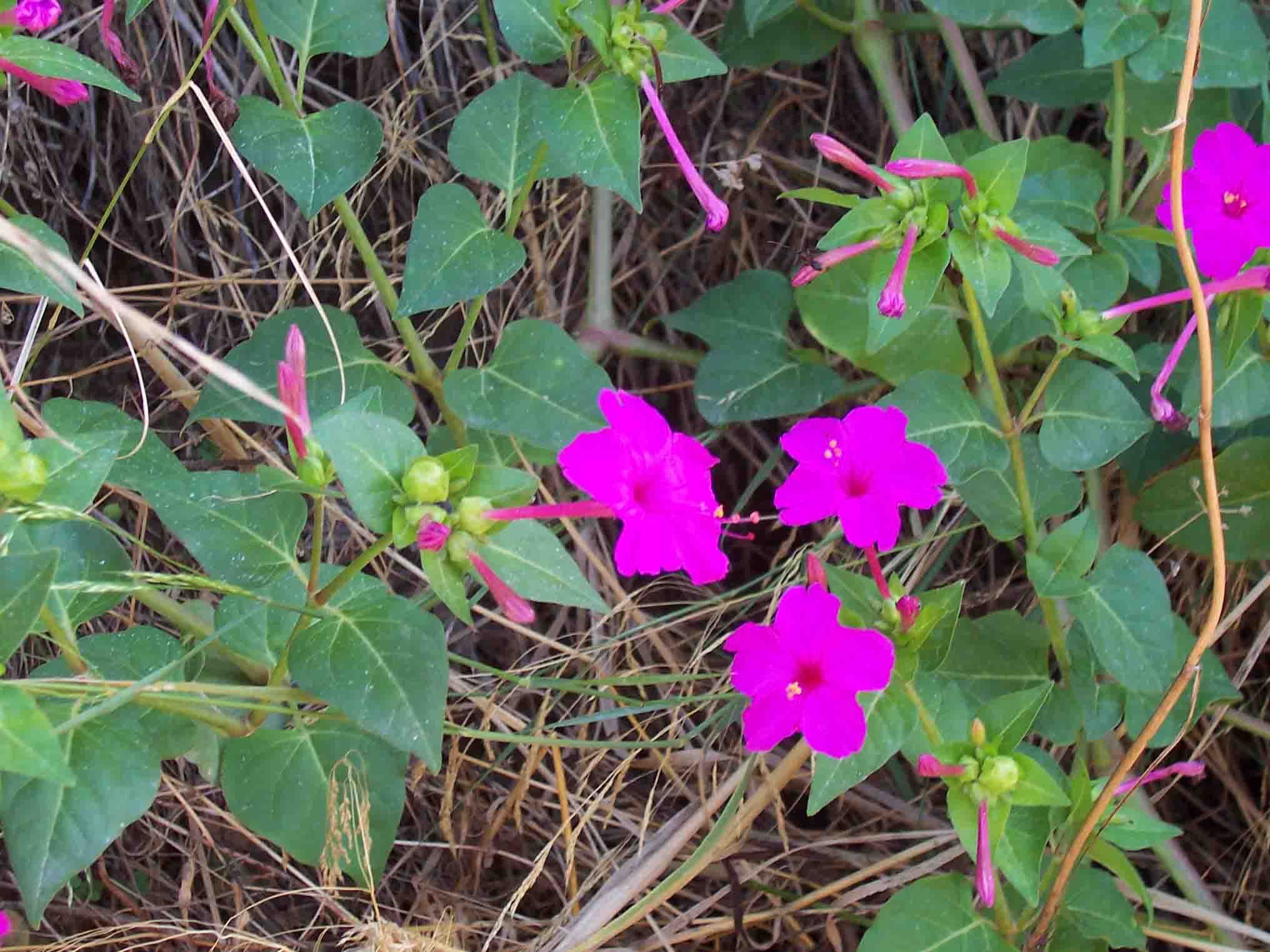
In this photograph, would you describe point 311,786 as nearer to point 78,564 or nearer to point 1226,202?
point 78,564

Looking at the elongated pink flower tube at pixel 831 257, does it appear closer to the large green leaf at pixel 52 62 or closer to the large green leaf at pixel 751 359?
the large green leaf at pixel 751 359

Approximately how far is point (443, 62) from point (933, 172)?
0.79m

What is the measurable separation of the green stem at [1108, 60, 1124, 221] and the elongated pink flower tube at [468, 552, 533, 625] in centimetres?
79

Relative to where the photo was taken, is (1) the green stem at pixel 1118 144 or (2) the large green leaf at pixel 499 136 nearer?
(2) the large green leaf at pixel 499 136

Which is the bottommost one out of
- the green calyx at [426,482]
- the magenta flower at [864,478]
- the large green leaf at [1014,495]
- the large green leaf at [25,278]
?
the large green leaf at [1014,495]

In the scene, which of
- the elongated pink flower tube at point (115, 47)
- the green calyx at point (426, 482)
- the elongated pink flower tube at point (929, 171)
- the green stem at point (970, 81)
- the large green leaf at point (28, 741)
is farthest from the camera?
the green stem at point (970, 81)

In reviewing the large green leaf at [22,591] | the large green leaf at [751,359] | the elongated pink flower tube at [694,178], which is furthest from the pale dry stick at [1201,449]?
the large green leaf at [22,591]

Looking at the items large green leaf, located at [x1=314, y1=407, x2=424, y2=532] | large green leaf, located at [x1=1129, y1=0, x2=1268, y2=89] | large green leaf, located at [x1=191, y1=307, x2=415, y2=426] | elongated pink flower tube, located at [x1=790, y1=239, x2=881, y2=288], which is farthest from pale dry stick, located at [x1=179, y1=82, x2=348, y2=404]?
large green leaf, located at [x1=1129, y1=0, x2=1268, y2=89]

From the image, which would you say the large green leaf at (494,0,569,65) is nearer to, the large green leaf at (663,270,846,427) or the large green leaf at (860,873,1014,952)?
the large green leaf at (663,270,846,427)

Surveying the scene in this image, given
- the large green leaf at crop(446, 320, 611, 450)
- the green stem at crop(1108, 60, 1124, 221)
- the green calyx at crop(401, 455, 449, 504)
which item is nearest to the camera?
the green calyx at crop(401, 455, 449, 504)

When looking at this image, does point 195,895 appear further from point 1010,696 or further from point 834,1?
point 834,1

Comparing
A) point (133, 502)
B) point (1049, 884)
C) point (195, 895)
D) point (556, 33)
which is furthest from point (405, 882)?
point (556, 33)

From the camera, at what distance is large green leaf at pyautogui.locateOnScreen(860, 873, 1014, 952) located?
1.01m

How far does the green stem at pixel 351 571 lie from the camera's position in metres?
0.82
